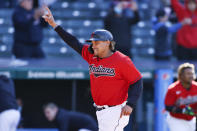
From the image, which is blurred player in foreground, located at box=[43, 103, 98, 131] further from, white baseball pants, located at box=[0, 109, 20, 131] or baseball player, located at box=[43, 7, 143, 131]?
baseball player, located at box=[43, 7, 143, 131]

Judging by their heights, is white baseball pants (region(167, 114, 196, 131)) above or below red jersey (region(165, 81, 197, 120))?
below

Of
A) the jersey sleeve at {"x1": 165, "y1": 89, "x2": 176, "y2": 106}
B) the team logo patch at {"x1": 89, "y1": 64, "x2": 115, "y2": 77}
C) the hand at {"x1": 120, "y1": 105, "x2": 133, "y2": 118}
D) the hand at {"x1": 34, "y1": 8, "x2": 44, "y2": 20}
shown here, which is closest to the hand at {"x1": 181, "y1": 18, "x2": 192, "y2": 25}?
the hand at {"x1": 34, "y1": 8, "x2": 44, "y2": 20}

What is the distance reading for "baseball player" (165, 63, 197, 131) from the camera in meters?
6.92

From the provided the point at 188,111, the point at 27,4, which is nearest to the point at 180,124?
the point at 188,111

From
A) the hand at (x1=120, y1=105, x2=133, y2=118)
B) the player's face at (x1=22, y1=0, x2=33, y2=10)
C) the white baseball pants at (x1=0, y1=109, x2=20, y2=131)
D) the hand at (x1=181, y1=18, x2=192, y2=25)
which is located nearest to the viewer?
the hand at (x1=120, y1=105, x2=133, y2=118)

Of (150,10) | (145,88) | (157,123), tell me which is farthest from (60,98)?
(150,10)

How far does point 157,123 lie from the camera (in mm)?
8344

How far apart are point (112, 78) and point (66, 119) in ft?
9.39

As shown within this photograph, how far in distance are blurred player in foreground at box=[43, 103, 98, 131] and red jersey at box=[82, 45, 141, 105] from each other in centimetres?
268

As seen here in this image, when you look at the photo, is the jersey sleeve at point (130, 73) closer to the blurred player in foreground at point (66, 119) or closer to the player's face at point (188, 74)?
the player's face at point (188, 74)

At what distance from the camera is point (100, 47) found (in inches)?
206

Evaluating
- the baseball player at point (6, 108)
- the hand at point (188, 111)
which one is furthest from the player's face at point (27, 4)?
the hand at point (188, 111)

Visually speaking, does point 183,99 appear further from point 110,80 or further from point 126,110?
point 126,110

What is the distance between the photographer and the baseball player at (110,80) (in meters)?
5.22
